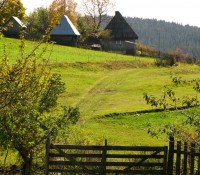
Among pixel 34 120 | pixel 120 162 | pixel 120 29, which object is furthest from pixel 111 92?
pixel 120 29

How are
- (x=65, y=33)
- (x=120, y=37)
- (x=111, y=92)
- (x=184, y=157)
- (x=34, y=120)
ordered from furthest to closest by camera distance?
(x=120, y=37) → (x=65, y=33) → (x=111, y=92) → (x=34, y=120) → (x=184, y=157)

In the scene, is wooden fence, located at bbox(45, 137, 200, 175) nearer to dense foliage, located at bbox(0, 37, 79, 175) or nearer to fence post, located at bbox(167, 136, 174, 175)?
fence post, located at bbox(167, 136, 174, 175)

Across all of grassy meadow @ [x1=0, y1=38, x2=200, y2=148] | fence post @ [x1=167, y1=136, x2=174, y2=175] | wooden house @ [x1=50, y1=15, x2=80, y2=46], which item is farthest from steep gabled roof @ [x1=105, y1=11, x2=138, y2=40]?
fence post @ [x1=167, y1=136, x2=174, y2=175]

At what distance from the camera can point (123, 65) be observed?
62.4 m

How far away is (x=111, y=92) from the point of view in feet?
143

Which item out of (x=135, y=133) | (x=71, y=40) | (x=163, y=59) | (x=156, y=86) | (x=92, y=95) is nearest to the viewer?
(x=135, y=133)

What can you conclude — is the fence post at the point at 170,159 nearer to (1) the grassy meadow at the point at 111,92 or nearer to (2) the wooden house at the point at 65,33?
(1) the grassy meadow at the point at 111,92

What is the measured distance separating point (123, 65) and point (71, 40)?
18602mm

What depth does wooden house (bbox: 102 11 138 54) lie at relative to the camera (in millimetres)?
87100

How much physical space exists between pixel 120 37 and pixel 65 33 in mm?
16910

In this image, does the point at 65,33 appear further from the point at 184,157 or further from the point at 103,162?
the point at 184,157

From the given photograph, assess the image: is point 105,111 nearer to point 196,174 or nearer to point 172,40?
point 196,174

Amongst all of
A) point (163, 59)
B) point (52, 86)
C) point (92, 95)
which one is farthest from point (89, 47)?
point (52, 86)

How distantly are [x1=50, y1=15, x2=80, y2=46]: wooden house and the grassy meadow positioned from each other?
8786mm
